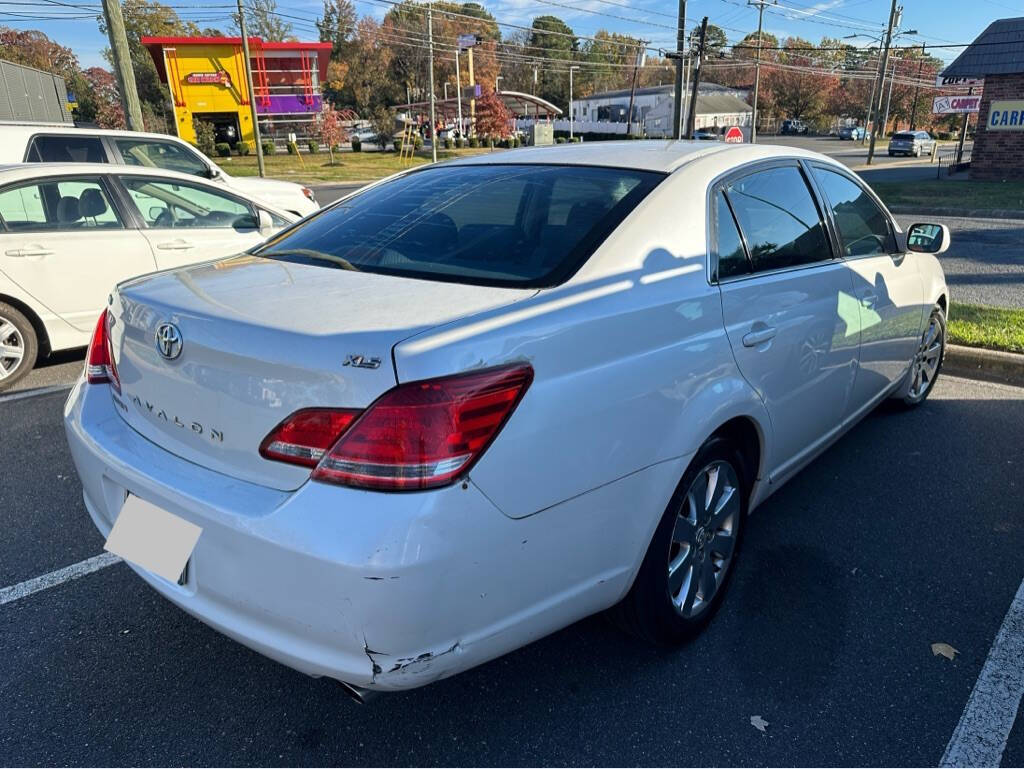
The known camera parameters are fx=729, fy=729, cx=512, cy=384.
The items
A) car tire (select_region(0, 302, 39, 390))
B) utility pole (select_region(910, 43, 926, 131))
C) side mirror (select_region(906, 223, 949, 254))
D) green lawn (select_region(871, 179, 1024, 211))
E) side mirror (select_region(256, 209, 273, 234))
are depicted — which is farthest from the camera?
utility pole (select_region(910, 43, 926, 131))

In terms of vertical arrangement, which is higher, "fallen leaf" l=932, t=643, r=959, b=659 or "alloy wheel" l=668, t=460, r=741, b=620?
"alloy wheel" l=668, t=460, r=741, b=620

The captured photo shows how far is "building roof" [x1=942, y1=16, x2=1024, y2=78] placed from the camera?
21.2 meters

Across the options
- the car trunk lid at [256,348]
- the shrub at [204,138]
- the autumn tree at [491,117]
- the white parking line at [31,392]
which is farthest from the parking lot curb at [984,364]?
the autumn tree at [491,117]

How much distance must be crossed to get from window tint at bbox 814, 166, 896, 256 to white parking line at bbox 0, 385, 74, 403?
5.06m

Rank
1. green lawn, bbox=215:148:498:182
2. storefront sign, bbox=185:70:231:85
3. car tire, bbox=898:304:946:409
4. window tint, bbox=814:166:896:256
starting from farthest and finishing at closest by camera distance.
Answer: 1. storefront sign, bbox=185:70:231:85
2. green lawn, bbox=215:148:498:182
3. car tire, bbox=898:304:946:409
4. window tint, bbox=814:166:896:256

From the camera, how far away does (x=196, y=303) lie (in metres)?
2.06

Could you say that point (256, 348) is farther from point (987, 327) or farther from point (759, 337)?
point (987, 327)

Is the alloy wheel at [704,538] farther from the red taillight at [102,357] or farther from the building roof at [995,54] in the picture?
the building roof at [995,54]

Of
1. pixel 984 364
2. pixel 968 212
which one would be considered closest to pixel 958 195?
pixel 968 212

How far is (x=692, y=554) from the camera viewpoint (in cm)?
246

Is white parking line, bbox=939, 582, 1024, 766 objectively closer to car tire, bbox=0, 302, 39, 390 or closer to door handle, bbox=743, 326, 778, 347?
door handle, bbox=743, 326, 778, 347

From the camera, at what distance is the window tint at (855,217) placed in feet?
11.0

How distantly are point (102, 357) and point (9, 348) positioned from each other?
3.39m

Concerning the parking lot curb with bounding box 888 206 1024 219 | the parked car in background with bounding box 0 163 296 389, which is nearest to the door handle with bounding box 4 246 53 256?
the parked car in background with bounding box 0 163 296 389
